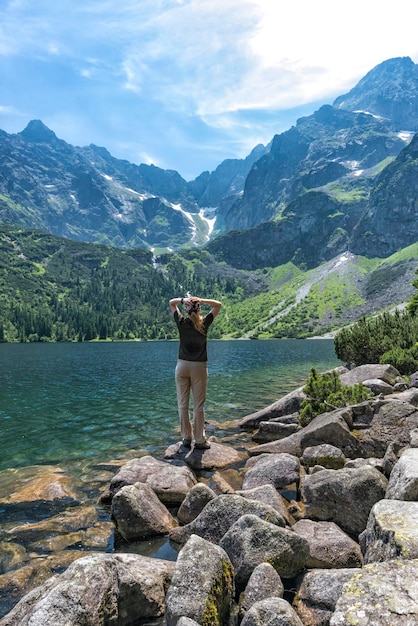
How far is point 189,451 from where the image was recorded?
15.5 meters

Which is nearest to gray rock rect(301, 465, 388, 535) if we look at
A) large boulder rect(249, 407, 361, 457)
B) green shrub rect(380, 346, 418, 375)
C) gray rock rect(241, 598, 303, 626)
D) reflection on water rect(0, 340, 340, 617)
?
reflection on water rect(0, 340, 340, 617)

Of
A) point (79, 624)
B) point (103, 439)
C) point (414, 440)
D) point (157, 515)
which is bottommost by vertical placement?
point (103, 439)

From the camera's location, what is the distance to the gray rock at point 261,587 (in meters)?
6.52

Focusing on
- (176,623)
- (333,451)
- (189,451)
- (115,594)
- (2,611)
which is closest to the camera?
(176,623)

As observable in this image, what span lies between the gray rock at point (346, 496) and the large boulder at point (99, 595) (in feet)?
15.0

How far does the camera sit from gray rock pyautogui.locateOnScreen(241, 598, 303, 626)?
18.0ft

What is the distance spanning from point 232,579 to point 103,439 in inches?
653

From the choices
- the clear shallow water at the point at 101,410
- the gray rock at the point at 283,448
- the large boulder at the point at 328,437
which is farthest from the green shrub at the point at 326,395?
the clear shallow water at the point at 101,410

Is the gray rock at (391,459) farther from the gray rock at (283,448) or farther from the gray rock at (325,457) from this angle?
the gray rock at (283,448)

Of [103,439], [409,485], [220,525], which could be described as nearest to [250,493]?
[220,525]

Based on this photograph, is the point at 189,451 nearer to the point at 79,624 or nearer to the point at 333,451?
the point at 333,451

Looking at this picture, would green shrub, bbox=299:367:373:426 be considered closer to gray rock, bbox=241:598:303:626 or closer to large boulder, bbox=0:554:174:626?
large boulder, bbox=0:554:174:626

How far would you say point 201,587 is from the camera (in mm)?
6258

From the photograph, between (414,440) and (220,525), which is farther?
(414,440)
